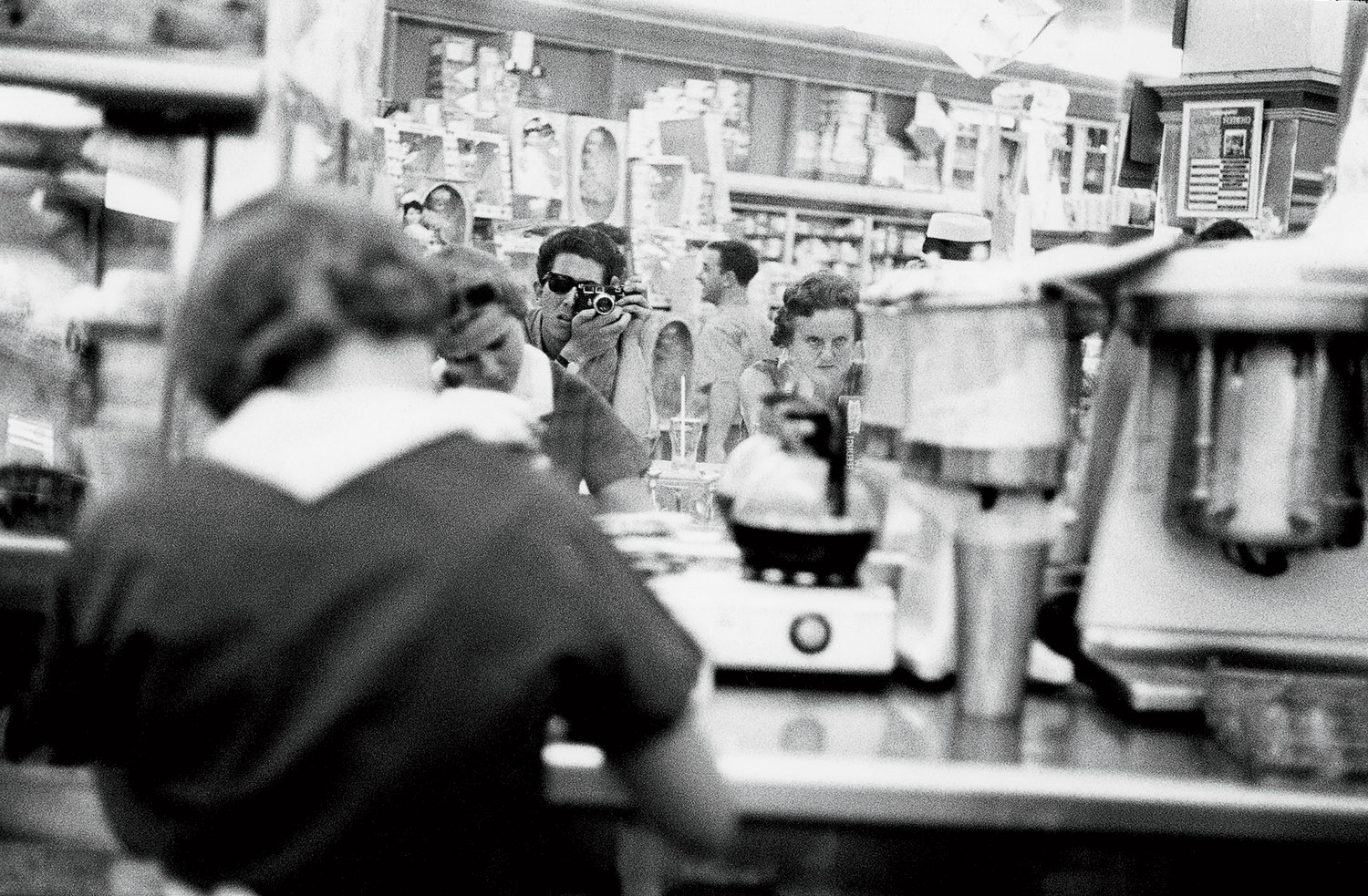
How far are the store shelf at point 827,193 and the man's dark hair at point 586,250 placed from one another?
327cm

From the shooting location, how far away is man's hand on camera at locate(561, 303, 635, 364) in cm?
450

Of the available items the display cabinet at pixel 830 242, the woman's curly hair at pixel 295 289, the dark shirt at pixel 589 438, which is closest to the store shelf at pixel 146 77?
the woman's curly hair at pixel 295 289

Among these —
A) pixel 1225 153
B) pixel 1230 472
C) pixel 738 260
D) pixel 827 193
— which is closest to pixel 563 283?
pixel 738 260

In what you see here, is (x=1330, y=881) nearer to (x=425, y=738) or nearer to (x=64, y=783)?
(x=425, y=738)

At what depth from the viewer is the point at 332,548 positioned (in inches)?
49.2

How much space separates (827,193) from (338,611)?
6.91m

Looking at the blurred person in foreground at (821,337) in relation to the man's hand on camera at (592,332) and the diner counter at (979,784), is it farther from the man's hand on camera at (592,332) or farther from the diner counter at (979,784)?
the diner counter at (979,784)

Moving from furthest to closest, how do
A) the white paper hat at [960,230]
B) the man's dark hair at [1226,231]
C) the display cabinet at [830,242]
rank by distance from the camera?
the display cabinet at [830,242]
the white paper hat at [960,230]
the man's dark hair at [1226,231]

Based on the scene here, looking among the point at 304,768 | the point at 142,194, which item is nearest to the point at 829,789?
the point at 304,768

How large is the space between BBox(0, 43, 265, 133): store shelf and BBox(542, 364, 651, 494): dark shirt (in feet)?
5.27

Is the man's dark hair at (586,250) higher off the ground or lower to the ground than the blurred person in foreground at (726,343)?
higher

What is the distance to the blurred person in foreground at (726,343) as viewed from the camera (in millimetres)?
5938

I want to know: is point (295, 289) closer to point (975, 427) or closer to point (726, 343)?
point (975, 427)

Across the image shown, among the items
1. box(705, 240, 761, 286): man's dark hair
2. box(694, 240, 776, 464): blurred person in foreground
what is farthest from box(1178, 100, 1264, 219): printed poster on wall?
box(705, 240, 761, 286): man's dark hair
